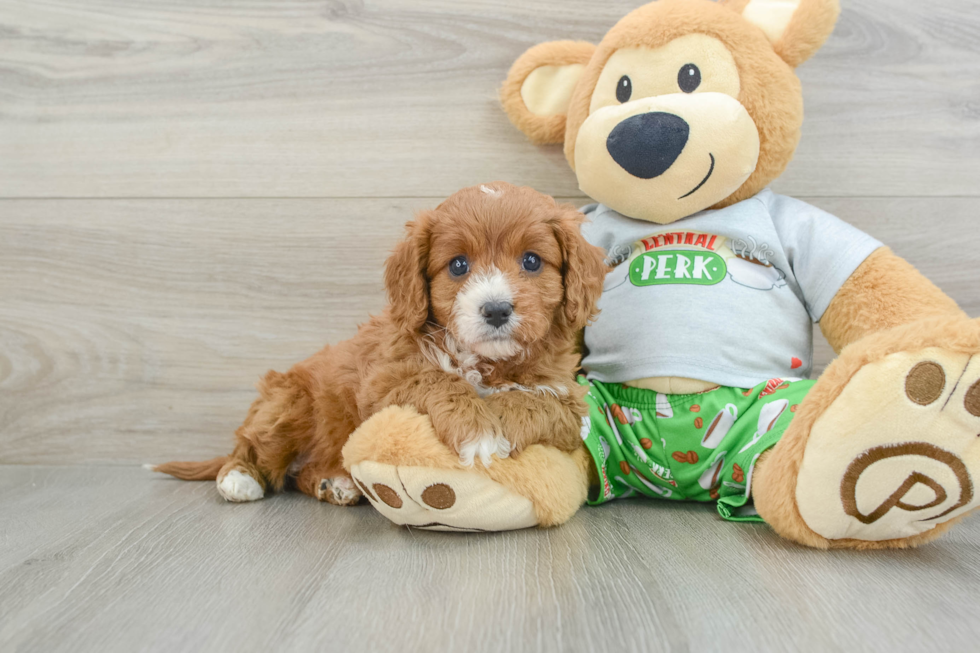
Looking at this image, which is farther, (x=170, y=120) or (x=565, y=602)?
(x=170, y=120)

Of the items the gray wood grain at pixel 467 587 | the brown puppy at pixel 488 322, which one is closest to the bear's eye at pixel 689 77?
the brown puppy at pixel 488 322

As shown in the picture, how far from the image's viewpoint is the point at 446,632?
80cm

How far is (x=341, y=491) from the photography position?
4.51 ft

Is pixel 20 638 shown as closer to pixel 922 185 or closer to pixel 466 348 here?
pixel 466 348

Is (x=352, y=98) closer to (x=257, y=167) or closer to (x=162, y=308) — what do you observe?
(x=257, y=167)

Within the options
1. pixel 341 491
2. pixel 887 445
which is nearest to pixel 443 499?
pixel 341 491

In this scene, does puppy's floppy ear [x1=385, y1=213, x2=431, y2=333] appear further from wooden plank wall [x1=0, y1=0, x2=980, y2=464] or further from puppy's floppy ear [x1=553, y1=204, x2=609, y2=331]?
wooden plank wall [x1=0, y1=0, x2=980, y2=464]

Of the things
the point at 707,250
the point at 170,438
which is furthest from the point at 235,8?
the point at 707,250

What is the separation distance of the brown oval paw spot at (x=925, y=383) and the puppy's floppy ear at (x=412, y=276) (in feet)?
2.38

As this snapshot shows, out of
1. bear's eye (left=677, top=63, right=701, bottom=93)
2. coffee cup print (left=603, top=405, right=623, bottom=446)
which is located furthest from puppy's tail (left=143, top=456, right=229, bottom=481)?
bear's eye (left=677, top=63, right=701, bottom=93)

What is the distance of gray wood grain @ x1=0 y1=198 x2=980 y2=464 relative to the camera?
167 cm

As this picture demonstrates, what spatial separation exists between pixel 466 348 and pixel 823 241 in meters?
0.74

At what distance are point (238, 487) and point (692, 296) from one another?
1.00 metres

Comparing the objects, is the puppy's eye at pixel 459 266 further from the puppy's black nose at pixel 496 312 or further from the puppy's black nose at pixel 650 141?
the puppy's black nose at pixel 650 141
